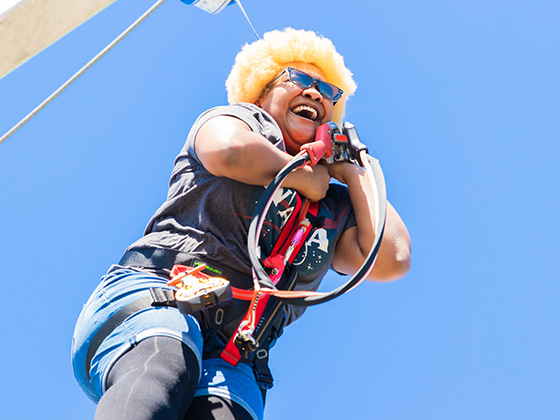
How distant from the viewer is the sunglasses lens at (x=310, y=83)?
14.1ft

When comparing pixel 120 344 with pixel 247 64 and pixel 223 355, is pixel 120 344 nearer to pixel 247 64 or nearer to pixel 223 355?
pixel 223 355

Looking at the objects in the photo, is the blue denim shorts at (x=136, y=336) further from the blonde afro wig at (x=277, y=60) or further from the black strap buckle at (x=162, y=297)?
the blonde afro wig at (x=277, y=60)

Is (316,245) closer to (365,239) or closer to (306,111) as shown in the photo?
(365,239)

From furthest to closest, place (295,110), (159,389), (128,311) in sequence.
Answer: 1. (295,110)
2. (128,311)
3. (159,389)

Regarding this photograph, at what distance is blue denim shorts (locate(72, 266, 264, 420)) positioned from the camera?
2957mm

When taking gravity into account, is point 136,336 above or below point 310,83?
below

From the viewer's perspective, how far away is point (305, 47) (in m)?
4.55

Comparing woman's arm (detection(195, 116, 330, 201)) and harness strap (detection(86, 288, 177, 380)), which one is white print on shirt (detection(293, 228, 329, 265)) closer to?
woman's arm (detection(195, 116, 330, 201))

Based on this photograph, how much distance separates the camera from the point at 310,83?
4.31 meters

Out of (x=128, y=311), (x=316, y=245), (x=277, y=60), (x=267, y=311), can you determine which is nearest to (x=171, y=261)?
(x=128, y=311)

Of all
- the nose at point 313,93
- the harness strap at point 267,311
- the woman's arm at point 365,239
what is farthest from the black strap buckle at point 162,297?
the nose at point 313,93

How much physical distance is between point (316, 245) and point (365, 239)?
0.26m

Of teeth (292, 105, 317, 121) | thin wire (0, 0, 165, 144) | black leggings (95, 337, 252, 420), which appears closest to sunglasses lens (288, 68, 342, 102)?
teeth (292, 105, 317, 121)

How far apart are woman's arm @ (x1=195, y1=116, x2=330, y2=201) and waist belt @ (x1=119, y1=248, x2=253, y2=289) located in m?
0.44
